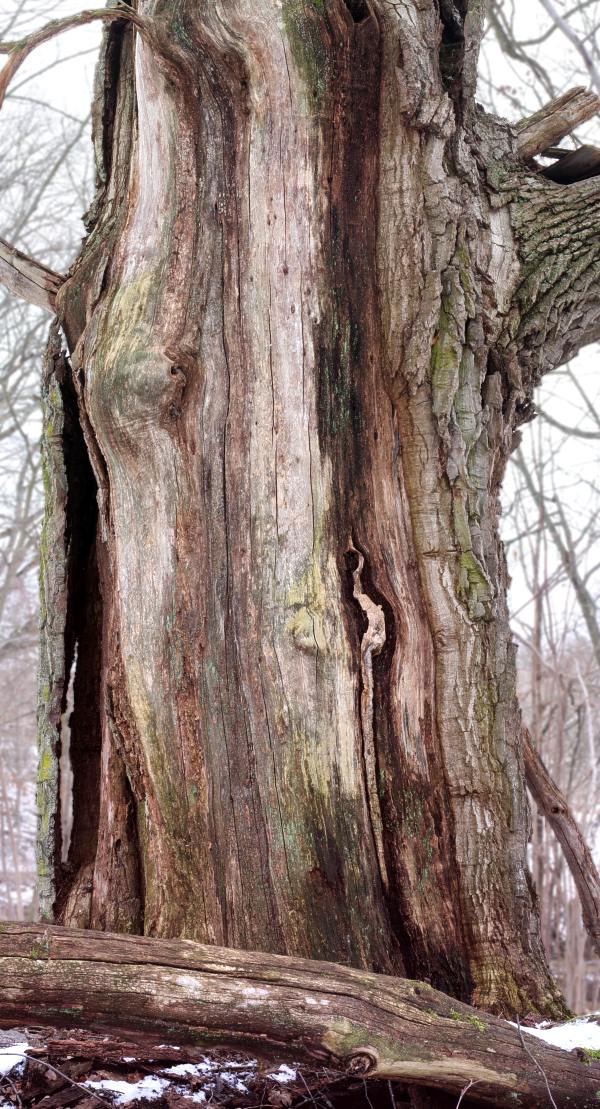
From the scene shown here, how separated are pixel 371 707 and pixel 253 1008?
725 mm

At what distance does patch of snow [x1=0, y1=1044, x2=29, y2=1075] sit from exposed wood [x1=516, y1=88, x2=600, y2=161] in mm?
2524

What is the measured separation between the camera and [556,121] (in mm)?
2391

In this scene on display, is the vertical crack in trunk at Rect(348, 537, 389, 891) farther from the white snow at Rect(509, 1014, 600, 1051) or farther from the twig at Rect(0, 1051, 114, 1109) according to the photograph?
the twig at Rect(0, 1051, 114, 1109)

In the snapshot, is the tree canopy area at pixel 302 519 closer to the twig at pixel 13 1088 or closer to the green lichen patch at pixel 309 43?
the green lichen patch at pixel 309 43

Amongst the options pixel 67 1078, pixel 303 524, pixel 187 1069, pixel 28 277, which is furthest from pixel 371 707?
pixel 28 277

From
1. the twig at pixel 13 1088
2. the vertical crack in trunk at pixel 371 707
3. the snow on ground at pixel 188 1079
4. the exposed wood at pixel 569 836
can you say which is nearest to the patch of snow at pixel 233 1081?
the snow on ground at pixel 188 1079

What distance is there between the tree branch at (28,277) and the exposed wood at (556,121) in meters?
1.39

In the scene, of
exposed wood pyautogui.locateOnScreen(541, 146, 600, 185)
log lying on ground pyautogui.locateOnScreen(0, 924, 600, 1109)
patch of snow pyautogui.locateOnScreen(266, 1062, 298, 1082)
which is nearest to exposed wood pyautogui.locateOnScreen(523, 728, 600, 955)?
log lying on ground pyautogui.locateOnScreen(0, 924, 600, 1109)

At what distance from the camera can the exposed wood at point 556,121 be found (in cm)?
238

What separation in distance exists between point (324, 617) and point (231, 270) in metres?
0.90

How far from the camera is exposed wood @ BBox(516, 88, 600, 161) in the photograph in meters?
2.38

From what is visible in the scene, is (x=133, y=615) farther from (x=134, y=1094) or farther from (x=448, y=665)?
(x=134, y=1094)

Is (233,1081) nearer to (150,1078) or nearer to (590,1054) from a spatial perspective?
(150,1078)

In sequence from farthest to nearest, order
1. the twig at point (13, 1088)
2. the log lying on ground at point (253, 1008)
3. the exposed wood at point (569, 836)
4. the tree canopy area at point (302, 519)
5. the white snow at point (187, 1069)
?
the exposed wood at point (569, 836) → the tree canopy area at point (302, 519) → the white snow at point (187, 1069) → the twig at point (13, 1088) → the log lying on ground at point (253, 1008)
